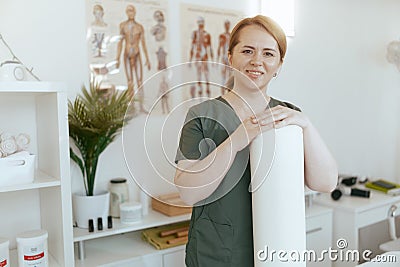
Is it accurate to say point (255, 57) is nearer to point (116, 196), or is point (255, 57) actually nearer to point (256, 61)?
Result: point (256, 61)

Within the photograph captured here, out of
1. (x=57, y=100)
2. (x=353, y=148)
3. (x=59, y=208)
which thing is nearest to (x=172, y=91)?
(x=57, y=100)

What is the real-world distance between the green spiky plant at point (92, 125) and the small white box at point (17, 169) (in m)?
0.24

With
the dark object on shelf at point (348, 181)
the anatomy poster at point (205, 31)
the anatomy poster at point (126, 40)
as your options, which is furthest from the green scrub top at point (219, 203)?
the dark object on shelf at point (348, 181)

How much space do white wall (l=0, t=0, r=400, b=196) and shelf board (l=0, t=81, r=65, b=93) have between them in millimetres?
353

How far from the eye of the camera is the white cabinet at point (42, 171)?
133 centimetres

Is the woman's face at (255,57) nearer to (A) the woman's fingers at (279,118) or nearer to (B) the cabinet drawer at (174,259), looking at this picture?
(A) the woman's fingers at (279,118)

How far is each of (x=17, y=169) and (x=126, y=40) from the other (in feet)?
2.60

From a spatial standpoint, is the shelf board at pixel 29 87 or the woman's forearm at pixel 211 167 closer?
the woman's forearm at pixel 211 167

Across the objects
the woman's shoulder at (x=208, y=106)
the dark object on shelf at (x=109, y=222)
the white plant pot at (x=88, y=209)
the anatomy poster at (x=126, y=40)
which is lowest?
the dark object on shelf at (x=109, y=222)

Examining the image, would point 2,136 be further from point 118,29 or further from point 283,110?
point 283,110

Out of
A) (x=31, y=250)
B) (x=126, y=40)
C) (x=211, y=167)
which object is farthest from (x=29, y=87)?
(x=211, y=167)

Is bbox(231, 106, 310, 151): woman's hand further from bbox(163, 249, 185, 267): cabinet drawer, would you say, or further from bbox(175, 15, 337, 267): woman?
bbox(163, 249, 185, 267): cabinet drawer

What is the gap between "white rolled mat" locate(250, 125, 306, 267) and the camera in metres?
0.86

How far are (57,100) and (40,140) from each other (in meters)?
0.32
